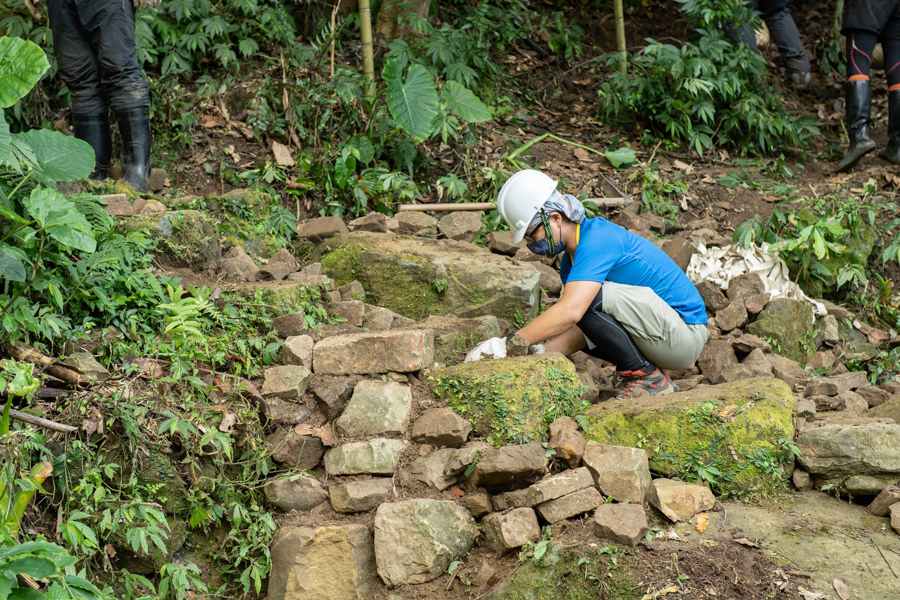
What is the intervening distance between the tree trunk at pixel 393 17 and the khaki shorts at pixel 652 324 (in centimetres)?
415

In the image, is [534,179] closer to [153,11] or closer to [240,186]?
[240,186]

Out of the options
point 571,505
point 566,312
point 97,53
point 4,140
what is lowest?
point 571,505

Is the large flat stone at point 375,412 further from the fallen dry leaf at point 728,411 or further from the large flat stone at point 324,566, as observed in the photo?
the fallen dry leaf at point 728,411

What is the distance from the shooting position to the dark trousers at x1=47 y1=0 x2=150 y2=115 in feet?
14.2

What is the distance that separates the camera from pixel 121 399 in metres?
2.69

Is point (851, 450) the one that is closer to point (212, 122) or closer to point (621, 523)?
point (621, 523)

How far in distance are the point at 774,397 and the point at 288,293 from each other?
222cm

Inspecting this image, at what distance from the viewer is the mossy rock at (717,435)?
2.80 metres

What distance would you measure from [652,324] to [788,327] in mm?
1451

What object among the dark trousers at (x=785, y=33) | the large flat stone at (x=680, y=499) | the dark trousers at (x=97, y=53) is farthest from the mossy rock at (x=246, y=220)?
the dark trousers at (x=785, y=33)

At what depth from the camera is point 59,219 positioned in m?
2.62

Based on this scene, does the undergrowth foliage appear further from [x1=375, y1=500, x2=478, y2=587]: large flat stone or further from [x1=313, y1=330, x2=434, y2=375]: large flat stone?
[x1=375, y1=500, x2=478, y2=587]: large flat stone

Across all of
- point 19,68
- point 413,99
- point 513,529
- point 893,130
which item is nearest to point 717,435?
point 513,529

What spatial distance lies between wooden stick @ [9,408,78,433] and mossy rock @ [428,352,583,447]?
4.66 feet
